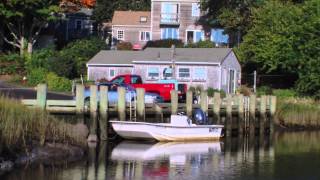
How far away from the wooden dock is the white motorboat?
776 mm

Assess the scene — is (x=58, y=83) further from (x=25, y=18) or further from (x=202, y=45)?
(x=202, y=45)

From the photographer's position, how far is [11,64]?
2874 inches

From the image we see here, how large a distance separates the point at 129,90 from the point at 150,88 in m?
7.43

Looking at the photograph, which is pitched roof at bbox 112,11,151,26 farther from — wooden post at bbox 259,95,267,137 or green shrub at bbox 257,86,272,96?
wooden post at bbox 259,95,267,137

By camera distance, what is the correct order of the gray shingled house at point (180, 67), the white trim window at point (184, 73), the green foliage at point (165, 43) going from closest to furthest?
the gray shingled house at point (180, 67) → the white trim window at point (184, 73) → the green foliage at point (165, 43)

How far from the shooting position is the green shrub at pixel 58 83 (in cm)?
6494

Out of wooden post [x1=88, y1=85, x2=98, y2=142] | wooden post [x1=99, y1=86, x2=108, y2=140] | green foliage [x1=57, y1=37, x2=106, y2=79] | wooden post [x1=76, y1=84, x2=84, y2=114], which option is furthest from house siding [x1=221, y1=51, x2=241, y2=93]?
wooden post [x1=76, y1=84, x2=84, y2=114]

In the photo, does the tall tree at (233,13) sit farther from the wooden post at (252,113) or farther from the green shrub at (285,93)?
the wooden post at (252,113)

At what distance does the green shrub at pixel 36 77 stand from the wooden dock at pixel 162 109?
21460 mm

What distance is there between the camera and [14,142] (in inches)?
1203

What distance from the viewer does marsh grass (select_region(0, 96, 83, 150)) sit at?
3003cm

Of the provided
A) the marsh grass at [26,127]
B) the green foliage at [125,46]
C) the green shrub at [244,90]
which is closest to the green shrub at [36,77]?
the green shrub at [244,90]

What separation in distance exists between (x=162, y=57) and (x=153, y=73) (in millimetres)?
1769

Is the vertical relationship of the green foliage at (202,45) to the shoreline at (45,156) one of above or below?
above
